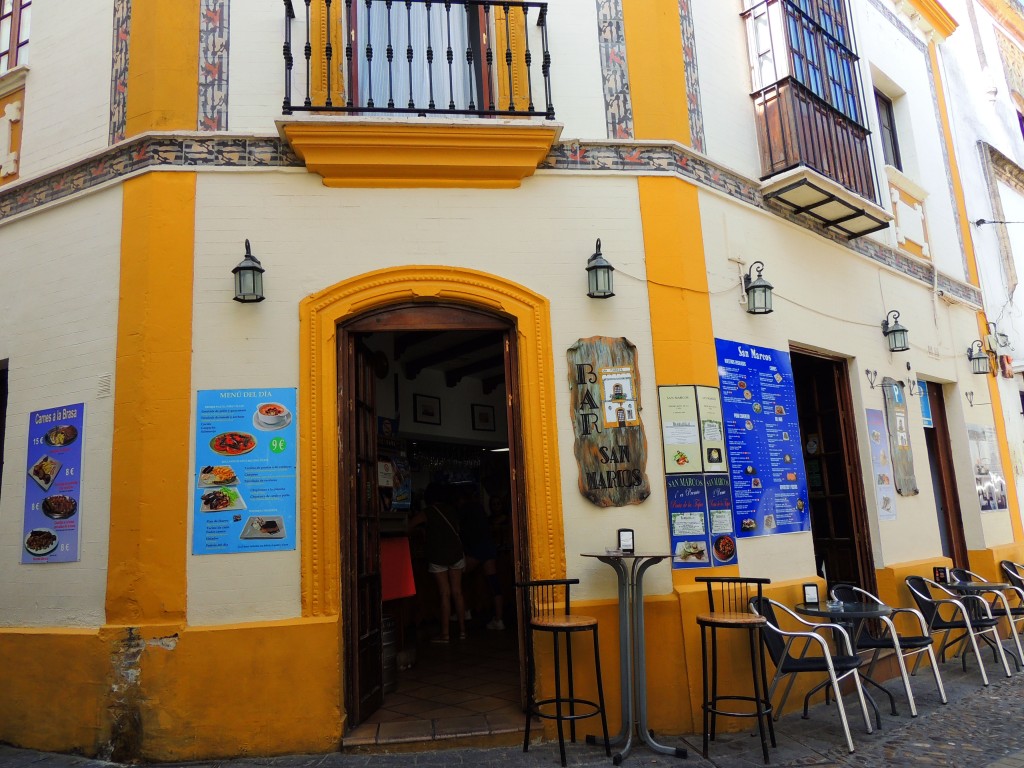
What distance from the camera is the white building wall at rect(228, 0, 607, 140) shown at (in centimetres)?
575

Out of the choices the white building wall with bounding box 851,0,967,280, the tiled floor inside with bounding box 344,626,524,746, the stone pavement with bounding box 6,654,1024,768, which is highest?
the white building wall with bounding box 851,0,967,280

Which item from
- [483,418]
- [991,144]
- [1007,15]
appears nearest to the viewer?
[483,418]

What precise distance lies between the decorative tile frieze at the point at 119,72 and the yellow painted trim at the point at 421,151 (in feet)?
4.50

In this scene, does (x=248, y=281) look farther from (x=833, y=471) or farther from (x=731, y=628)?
(x=833, y=471)

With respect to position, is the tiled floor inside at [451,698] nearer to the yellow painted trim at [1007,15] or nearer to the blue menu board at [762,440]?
the blue menu board at [762,440]

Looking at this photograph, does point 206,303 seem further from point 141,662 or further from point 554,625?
point 554,625

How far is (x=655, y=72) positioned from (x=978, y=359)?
604cm

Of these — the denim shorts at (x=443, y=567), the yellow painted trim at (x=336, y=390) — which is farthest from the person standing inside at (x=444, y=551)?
the yellow painted trim at (x=336, y=390)

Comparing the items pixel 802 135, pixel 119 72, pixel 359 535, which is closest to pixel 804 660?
pixel 359 535

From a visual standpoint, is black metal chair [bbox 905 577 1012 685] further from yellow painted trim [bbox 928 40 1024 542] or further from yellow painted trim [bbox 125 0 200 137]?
yellow painted trim [bbox 125 0 200 137]

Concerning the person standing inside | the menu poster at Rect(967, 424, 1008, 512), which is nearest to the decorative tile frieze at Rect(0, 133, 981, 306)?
the person standing inside

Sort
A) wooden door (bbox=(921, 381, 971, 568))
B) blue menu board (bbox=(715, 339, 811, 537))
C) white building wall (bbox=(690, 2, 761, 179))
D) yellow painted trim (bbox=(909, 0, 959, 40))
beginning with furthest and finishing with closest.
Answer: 1. yellow painted trim (bbox=(909, 0, 959, 40))
2. wooden door (bbox=(921, 381, 971, 568))
3. white building wall (bbox=(690, 2, 761, 179))
4. blue menu board (bbox=(715, 339, 811, 537))

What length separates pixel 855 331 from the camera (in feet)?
25.0

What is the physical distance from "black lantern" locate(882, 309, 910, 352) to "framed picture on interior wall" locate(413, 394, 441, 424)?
17.3ft
